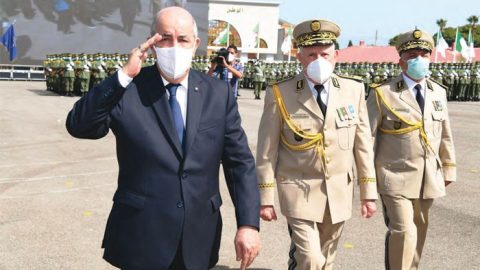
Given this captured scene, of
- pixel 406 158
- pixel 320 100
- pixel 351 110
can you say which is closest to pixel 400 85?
pixel 406 158

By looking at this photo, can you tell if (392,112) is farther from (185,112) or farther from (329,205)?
(185,112)

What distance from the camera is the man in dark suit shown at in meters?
2.46

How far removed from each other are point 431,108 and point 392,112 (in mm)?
301

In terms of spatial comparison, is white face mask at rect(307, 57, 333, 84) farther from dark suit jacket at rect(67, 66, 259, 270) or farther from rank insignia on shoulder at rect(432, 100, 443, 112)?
rank insignia on shoulder at rect(432, 100, 443, 112)

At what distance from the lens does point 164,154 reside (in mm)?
2463

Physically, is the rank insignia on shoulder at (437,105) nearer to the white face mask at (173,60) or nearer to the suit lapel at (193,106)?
the suit lapel at (193,106)

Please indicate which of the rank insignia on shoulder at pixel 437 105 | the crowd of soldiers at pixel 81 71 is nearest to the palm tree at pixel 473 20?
the crowd of soldiers at pixel 81 71

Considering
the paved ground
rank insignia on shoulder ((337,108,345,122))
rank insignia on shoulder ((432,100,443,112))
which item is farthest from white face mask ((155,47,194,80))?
the paved ground

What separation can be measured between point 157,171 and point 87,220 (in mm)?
3787

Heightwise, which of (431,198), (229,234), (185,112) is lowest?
(229,234)

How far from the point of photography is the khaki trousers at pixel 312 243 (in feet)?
11.2

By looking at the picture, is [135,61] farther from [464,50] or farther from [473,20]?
[473,20]

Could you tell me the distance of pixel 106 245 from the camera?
2.63 m

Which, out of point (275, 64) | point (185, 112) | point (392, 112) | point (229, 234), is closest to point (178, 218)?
point (185, 112)
